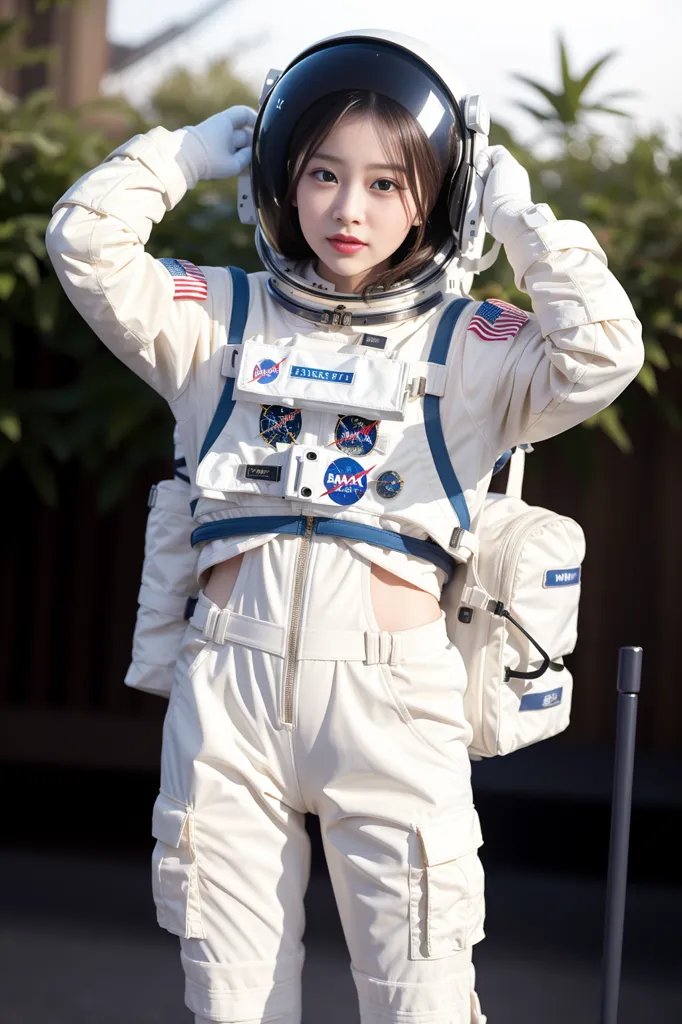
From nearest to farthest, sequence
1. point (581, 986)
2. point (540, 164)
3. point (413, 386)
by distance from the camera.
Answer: point (413, 386) < point (581, 986) < point (540, 164)

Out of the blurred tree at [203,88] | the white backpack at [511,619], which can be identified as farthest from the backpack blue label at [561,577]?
the blurred tree at [203,88]

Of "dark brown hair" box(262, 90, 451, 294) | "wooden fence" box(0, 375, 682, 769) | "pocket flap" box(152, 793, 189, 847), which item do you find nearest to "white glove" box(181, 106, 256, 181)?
"dark brown hair" box(262, 90, 451, 294)

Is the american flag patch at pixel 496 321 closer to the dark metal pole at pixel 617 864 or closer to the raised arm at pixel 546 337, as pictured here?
the raised arm at pixel 546 337

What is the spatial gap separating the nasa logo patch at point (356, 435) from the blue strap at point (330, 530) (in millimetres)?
116

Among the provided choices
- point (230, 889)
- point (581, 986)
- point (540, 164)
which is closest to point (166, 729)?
point (230, 889)

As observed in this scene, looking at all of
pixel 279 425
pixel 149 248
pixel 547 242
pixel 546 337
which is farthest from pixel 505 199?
pixel 149 248

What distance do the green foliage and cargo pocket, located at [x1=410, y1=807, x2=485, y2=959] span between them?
2199mm

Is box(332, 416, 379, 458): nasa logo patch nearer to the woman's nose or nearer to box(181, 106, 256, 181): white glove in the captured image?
the woman's nose

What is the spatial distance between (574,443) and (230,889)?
2571 mm

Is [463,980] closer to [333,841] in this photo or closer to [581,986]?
[333,841]

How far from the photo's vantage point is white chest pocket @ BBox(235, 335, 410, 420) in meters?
1.81

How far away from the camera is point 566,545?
2.08 m

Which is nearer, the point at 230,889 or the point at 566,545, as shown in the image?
the point at 230,889

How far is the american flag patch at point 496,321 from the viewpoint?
1.85m
